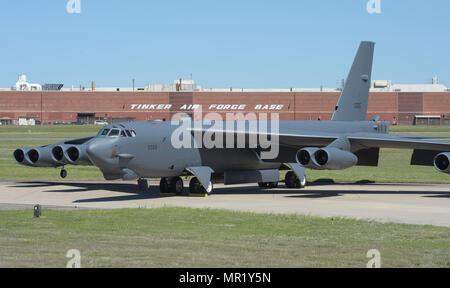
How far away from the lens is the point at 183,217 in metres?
22.8

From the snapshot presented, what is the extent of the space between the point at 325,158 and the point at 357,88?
942cm

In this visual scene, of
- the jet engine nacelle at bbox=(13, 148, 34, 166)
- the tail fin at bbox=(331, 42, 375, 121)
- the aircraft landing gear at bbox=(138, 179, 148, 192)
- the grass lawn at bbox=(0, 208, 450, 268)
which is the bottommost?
the aircraft landing gear at bbox=(138, 179, 148, 192)

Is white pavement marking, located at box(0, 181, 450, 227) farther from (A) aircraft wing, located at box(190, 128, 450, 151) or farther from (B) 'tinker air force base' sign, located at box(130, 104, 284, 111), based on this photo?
(B) 'tinker air force base' sign, located at box(130, 104, 284, 111)

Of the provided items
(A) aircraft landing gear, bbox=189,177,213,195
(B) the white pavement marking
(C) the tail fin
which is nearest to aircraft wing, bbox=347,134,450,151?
(B) the white pavement marking

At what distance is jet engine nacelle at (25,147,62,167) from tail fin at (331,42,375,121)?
1554cm

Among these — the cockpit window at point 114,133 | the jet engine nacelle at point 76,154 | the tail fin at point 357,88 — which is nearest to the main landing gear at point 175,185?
the jet engine nacelle at point 76,154

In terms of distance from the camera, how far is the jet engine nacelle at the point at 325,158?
30266 mm

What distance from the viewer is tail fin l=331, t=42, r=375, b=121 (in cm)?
3825

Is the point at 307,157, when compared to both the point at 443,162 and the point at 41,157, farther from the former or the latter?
the point at 41,157

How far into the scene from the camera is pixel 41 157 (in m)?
35.7

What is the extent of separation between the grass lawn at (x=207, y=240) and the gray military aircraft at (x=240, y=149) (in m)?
6.17

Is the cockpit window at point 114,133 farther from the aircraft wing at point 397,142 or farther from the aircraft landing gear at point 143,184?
the aircraft wing at point 397,142

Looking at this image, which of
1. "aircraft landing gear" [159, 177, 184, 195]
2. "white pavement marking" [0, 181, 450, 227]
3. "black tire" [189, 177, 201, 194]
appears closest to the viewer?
"white pavement marking" [0, 181, 450, 227]
